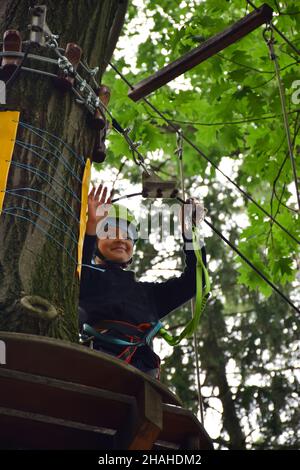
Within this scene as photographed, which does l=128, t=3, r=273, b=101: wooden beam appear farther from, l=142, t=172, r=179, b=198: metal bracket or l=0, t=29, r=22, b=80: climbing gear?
l=0, t=29, r=22, b=80: climbing gear

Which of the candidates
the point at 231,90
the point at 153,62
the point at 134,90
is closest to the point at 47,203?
the point at 134,90

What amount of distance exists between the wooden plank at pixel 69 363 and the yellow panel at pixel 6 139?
680mm

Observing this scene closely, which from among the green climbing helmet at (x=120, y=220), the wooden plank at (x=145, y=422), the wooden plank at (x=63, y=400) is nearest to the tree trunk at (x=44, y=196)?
the wooden plank at (x=63, y=400)

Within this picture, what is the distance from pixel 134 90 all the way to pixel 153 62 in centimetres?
338

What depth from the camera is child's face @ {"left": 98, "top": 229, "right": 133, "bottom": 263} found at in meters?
3.68

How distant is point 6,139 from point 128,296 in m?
1.07

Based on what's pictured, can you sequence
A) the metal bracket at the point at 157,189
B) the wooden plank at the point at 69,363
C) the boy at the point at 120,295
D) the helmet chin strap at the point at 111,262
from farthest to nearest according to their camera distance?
the helmet chin strap at the point at 111,262, the metal bracket at the point at 157,189, the boy at the point at 120,295, the wooden plank at the point at 69,363

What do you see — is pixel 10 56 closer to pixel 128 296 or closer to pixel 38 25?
pixel 38 25

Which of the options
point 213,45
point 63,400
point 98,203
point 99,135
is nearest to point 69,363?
point 63,400

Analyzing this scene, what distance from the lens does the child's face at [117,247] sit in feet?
12.1

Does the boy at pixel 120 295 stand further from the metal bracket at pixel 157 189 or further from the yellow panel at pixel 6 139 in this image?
the yellow panel at pixel 6 139

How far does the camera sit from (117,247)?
12.2 ft

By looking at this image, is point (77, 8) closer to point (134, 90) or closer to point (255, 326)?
point (134, 90)

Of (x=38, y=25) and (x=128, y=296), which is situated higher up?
(x=38, y=25)
